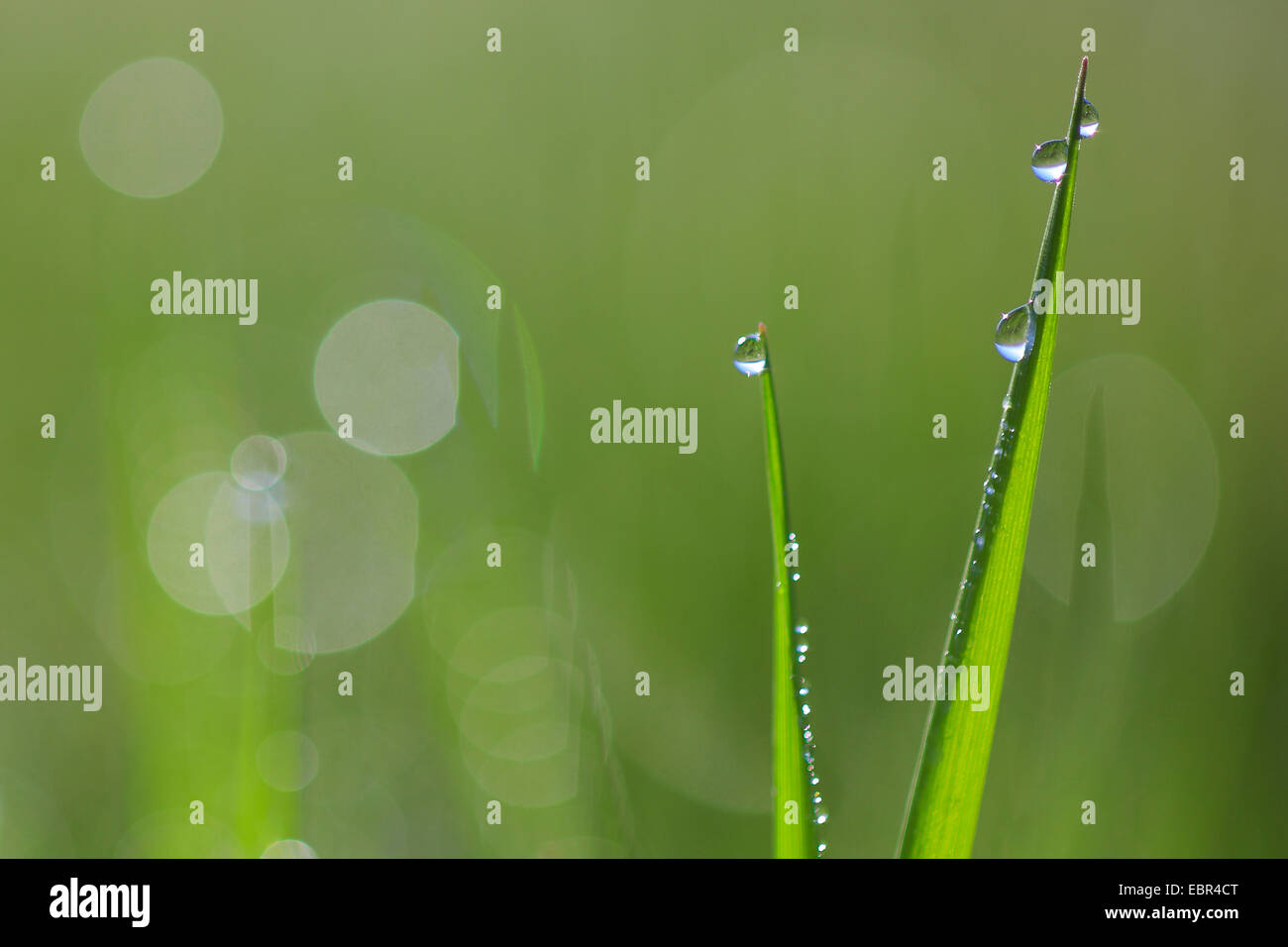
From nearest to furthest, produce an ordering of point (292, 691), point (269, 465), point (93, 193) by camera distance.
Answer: point (292, 691) < point (269, 465) < point (93, 193)

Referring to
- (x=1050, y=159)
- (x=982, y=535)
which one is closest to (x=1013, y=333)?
(x=1050, y=159)

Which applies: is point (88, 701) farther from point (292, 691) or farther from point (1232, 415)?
point (1232, 415)

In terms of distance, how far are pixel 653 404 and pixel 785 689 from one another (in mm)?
593

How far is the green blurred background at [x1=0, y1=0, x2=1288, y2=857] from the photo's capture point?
68cm

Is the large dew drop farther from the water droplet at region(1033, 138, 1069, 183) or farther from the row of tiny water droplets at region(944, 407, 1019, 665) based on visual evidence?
the row of tiny water droplets at region(944, 407, 1019, 665)

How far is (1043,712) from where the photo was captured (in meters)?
0.65

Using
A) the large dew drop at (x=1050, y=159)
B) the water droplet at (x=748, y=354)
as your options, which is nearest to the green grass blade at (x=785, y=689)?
the water droplet at (x=748, y=354)

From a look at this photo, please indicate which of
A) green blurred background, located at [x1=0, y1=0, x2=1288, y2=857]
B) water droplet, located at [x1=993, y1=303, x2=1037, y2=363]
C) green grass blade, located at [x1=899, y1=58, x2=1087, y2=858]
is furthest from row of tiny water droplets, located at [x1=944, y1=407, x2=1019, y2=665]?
green blurred background, located at [x1=0, y1=0, x2=1288, y2=857]

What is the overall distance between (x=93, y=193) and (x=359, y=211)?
0.37 m

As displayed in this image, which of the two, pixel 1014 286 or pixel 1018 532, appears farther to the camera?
pixel 1014 286

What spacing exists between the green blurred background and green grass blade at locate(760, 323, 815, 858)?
32cm

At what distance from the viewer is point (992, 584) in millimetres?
345

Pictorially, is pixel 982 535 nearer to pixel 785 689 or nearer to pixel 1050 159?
pixel 785 689

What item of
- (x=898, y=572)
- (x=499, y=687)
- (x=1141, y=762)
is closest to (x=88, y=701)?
(x=499, y=687)
